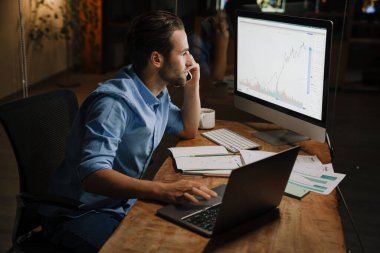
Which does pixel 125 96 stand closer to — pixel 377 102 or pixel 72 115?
pixel 72 115

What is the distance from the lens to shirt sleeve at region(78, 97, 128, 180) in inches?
63.4

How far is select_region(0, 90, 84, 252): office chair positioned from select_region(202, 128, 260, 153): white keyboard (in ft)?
2.02

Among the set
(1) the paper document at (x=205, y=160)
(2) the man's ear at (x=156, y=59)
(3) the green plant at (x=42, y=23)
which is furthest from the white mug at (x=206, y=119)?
(3) the green plant at (x=42, y=23)

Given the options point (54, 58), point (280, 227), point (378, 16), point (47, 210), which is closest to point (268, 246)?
point (280, 227)

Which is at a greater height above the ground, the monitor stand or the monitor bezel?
the monitor bezel

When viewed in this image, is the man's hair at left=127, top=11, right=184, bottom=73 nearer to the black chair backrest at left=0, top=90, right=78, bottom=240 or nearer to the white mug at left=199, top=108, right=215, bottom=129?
the black chair backrest at left=0, top=90, right=78, bottom=240

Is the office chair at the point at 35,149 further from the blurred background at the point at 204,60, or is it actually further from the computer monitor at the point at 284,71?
the computer monitor at the point at 284,71

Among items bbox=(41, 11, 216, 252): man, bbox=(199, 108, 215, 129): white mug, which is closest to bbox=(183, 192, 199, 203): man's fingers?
bbox=(41, 11, 216, 252): man

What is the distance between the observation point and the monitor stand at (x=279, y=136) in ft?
7.41

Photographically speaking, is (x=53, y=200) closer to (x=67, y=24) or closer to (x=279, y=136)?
(x=279, y=136)

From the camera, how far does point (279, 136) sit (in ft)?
7.63

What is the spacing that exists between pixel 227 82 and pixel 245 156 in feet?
5.21

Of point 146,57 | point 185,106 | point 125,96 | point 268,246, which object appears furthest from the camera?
point 185,106

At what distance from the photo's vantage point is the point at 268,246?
139 centimetres
